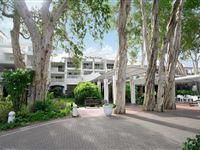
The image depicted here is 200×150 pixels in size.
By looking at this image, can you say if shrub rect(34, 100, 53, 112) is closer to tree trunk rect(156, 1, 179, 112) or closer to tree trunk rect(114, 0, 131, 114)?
tree trunk rect(114, 0, 131, 114)

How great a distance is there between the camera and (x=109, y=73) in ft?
82.9

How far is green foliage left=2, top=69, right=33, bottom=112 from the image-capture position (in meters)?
13.5

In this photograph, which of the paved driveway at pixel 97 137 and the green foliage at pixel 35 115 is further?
the green foliage at pixel 35 115

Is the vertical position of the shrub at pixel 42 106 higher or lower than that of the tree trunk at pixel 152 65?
lower

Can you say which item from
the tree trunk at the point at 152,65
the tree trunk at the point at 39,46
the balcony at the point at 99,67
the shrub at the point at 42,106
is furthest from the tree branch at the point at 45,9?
the balcony at the point at 99,67

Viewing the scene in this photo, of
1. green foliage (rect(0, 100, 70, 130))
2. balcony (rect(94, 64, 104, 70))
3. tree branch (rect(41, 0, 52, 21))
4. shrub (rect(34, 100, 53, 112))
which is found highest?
balcony (rect(94, 64, 104, 70))

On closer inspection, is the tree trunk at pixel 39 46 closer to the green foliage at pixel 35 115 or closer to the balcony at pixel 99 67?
the green foliage at pixel 35 115

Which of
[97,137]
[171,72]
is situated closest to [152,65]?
[171,72]

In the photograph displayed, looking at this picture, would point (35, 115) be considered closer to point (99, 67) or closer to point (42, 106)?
point (42, 106)

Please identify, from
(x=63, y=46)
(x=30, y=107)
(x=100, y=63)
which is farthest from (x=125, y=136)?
(x=100, y=63)

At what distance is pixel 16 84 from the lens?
13.6 m

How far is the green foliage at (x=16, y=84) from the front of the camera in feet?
44.3

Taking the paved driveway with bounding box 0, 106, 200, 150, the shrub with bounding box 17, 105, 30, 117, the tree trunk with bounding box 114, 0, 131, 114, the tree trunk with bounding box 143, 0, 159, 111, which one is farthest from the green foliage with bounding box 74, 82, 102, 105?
the paved driveway with bounding box 0, 106, 200, 150

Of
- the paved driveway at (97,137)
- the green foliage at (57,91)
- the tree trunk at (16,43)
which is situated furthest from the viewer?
the green foliage at (57,91)
